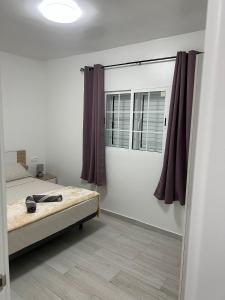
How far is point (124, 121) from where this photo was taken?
3.33 metres

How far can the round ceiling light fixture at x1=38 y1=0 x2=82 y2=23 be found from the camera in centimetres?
186

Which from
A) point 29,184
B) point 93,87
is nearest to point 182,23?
point 93,87

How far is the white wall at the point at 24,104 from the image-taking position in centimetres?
370

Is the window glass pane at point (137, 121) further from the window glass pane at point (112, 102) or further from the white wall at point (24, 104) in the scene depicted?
the white wall at point (24, 104)

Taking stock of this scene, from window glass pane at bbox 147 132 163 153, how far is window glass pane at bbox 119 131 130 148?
342 mm

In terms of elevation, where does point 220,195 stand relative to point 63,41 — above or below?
below

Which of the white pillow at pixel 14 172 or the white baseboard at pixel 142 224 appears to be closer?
the white baseboard at pixel 142 224

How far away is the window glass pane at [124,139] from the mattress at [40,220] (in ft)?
3.05

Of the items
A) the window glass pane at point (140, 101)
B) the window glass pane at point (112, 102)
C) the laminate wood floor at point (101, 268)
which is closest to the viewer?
the laminate wood floor at point (101, 268)

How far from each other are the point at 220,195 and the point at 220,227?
62 millimetres

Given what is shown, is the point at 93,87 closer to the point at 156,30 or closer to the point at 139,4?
the point at 156,30

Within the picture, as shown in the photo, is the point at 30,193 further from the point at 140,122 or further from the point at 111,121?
the point at 140,122

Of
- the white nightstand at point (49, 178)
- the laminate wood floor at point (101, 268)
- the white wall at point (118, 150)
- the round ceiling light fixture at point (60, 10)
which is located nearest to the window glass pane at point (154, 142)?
the white wall at point (118, 150)

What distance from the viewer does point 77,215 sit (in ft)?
8.93
